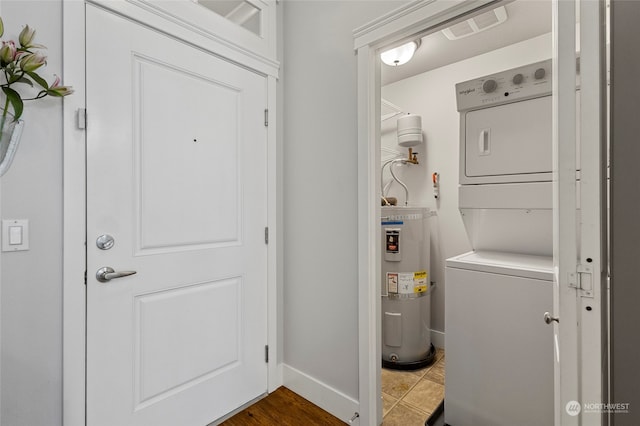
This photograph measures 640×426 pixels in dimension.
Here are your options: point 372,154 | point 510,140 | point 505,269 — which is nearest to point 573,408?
point 505,269

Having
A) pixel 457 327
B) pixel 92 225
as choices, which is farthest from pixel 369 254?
pixel 92 225

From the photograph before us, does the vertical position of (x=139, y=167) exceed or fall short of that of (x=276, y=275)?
it exceeds it

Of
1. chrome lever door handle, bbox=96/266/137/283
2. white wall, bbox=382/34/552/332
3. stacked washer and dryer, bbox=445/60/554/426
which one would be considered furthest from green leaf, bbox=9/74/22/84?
white wall, bbox=382/34/552/332

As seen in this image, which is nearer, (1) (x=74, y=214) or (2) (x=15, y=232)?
(2) (x=15, y=232)

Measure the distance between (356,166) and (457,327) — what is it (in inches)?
40.4

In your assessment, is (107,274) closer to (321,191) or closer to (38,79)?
(38,79)

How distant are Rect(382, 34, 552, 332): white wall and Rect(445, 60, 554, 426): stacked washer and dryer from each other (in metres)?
0.89

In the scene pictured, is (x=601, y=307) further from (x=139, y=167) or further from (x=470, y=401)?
(x=139, y=167)

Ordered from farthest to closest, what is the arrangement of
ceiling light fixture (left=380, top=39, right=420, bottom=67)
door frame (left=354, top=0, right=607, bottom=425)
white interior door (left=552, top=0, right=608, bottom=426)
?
ceiling light fixture (left=380, top=39, right=420, bottom=67), door frame (left=354, top=0, right=607, bottom=425), white interior door (left=552, top=0, right=608, bottom=426)

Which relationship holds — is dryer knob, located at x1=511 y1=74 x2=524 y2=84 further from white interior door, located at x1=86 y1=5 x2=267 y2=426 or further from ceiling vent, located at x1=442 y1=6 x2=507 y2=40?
white interior door, located at x1=86 y1=5 x2=267 y2=426

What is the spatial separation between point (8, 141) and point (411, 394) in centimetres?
245

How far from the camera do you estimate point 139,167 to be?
A: 143 cm

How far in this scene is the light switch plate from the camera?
111cm

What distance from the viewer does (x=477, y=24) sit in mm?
2162
